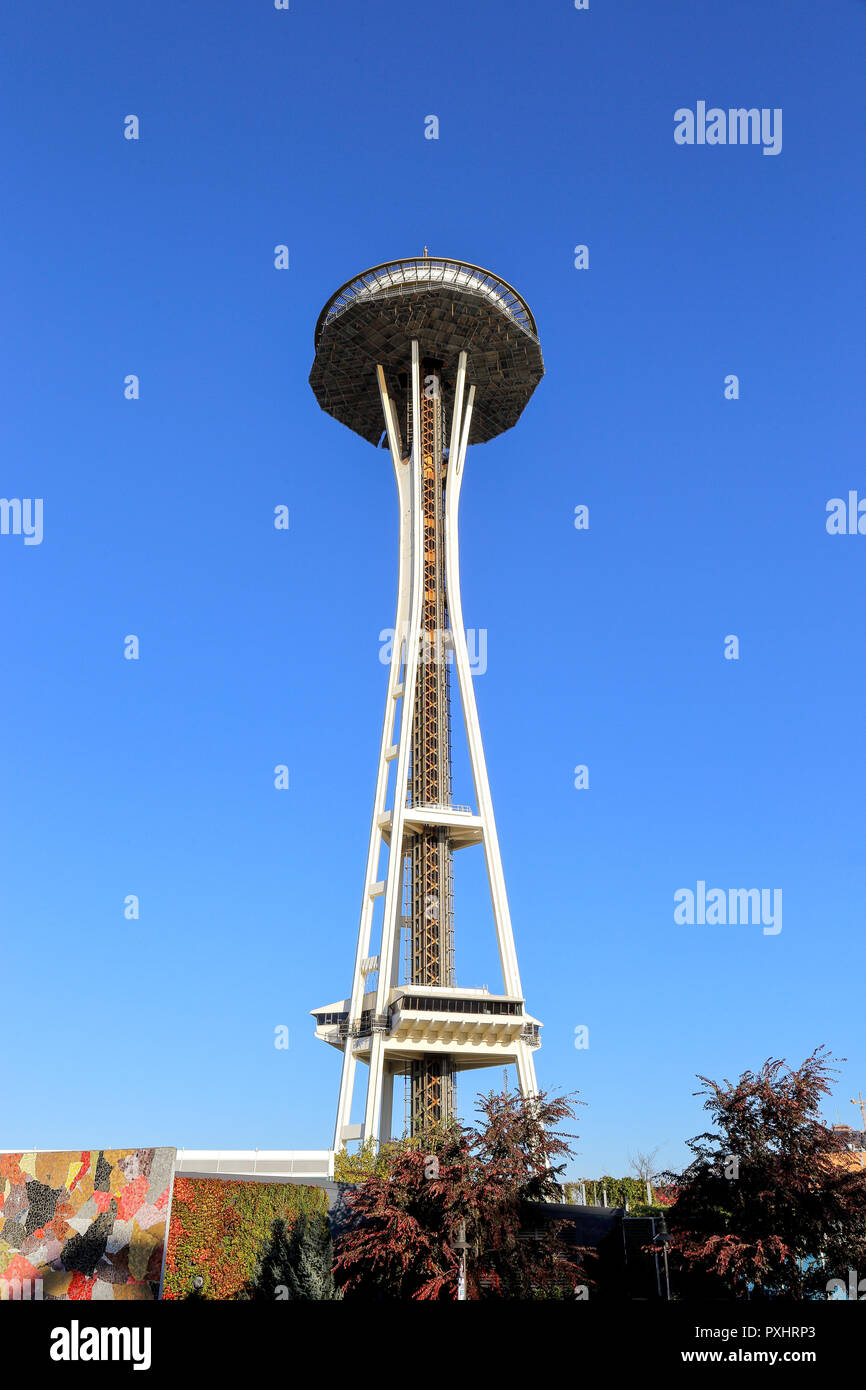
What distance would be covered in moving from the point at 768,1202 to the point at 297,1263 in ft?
35.9

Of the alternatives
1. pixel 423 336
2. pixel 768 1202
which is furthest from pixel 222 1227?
pixel 423 336

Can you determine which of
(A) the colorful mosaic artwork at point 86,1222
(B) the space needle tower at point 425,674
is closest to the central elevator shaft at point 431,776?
(B) the space needle tower at point 425,674

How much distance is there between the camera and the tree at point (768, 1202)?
2122cm

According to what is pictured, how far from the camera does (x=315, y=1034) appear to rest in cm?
5084

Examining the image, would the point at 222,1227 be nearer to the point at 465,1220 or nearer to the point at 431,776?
the point at 465,1220

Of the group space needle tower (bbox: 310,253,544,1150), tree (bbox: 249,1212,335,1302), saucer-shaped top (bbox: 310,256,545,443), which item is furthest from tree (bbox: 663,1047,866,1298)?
saucer-shaped top (bbox: 310,256,545,443)

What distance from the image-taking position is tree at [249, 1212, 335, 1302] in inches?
916

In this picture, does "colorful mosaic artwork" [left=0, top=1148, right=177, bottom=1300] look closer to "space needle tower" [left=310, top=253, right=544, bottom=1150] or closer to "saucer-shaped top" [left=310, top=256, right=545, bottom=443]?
"space needle tower" [left=310, top=253, right=544, bottom=1150]

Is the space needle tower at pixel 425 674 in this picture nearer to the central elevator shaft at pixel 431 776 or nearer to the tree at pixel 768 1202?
the central elevator shaft at pixel 431 776

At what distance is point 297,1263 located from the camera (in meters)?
24.5

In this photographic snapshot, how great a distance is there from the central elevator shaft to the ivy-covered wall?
787 inches

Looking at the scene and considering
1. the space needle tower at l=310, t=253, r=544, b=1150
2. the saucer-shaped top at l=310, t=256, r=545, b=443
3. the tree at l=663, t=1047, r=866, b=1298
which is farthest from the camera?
the saucer-shaped top at l=310, t=256, r=545, b=443

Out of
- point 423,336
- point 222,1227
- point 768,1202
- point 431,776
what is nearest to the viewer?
point 768,1202
